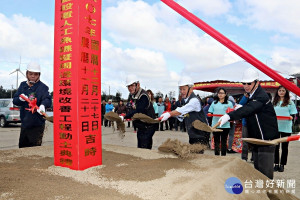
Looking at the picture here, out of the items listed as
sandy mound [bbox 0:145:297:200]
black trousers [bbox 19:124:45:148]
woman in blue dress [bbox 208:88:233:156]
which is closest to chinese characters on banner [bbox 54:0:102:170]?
sandy mound [bbox 0:145:297:200]

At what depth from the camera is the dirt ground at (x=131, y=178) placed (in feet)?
6.54

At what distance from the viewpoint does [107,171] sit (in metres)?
2.60

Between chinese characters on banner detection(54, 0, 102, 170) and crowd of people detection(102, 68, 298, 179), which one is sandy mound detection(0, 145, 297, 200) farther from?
crowd of people detection(102, 68, 298, 179)

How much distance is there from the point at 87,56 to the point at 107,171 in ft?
3.77

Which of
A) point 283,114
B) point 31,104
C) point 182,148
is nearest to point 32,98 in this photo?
point 31,104

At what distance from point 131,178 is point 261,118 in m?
1.64

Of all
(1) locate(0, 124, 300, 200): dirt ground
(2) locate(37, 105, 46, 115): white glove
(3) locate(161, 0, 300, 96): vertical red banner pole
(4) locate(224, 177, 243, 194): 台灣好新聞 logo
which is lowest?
(4) locate(224, 177, 243, 194): 台灣好新聞 logo

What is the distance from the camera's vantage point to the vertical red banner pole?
2.41 meters

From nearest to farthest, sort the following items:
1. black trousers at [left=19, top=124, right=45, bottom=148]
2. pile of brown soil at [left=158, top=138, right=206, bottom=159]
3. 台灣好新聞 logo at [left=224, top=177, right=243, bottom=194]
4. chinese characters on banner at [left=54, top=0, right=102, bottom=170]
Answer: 台灣好新聞 logo at [left=224, top=177, right=243, bottom=194] → chinese characters on banner at [left=54, top=0, right=102, bottom=170] → pile of brown soil at [left=158, top=138, right=206, bottom=159] → black trousers at [left=19, top=124, right=45, bottom=148]

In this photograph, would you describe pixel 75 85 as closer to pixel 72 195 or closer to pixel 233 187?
pixel 72 195

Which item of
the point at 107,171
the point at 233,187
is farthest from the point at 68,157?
the point at 233,187

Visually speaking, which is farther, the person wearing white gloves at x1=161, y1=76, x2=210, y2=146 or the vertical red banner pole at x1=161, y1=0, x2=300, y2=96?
the person wearing white gloves at x1=161, y1=76, x2=210, y2=146

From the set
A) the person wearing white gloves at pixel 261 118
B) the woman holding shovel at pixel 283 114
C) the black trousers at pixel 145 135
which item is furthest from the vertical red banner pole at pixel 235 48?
the woman holding shovel at pixel 283 114

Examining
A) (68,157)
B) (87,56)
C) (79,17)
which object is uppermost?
(79,17)
